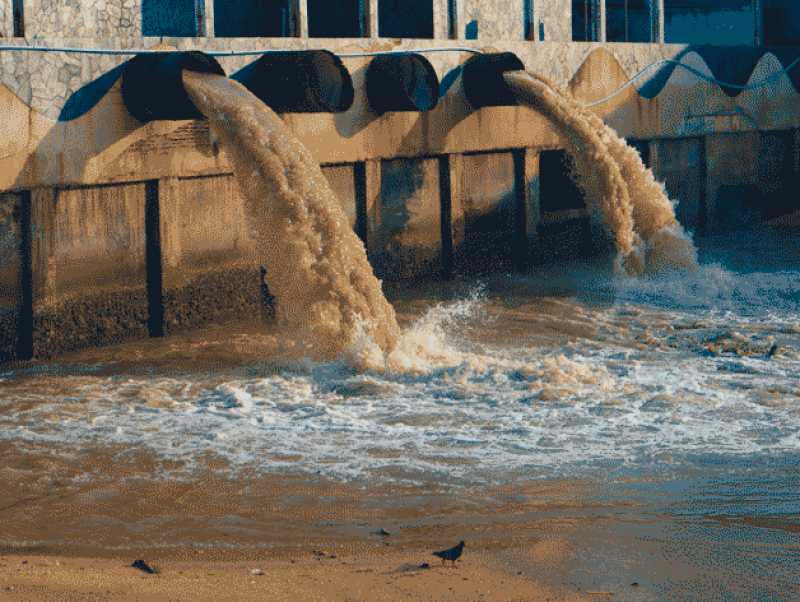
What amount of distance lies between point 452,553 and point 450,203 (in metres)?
7.35

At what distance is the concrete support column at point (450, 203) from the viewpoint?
1108 cm

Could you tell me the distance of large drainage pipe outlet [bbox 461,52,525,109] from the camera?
10.7m

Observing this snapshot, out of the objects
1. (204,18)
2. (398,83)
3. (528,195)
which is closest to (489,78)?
(398,83)

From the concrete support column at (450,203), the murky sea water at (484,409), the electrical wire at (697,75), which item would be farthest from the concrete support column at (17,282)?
the electrical wire at (697,75)

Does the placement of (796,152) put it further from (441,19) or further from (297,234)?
(297,234)

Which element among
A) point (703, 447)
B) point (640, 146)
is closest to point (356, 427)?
point (703, 447)

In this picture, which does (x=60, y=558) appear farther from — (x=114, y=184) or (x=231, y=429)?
(x=114, y=184)

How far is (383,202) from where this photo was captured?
10.5 meters

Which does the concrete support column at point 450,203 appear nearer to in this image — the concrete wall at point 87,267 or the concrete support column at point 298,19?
the concrete support column at point 298,19

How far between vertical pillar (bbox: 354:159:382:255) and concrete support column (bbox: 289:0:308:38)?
4.60ft

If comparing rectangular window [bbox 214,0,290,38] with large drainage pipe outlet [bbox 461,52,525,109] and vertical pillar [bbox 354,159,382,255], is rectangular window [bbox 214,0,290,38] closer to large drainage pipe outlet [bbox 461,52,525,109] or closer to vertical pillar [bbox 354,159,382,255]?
large drainage pipe outlet [bbox 461,52,525,109]

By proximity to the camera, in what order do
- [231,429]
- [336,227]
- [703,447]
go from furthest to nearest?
[336,227] < [231,429] < [703,447]

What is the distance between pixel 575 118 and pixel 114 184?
5.21 meters

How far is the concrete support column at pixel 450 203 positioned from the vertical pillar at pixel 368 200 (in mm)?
983
